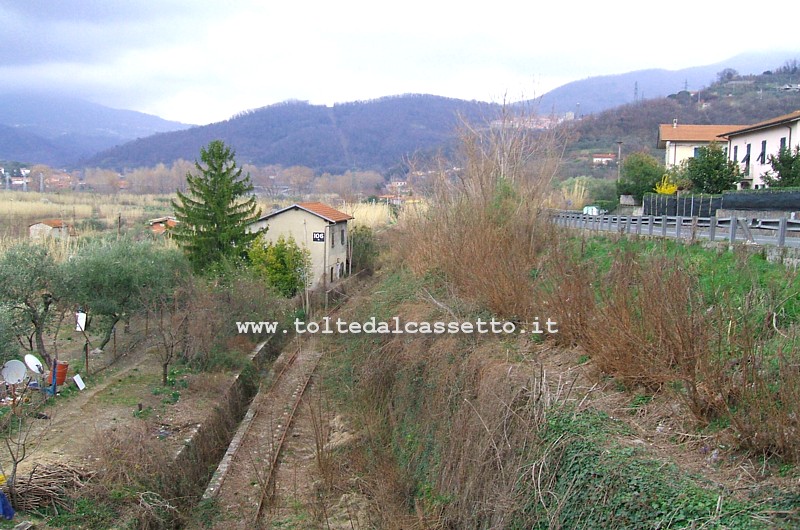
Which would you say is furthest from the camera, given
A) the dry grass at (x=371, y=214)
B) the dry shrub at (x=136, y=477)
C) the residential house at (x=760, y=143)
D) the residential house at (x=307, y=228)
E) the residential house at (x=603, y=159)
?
the residential house at (x=603, y=159)

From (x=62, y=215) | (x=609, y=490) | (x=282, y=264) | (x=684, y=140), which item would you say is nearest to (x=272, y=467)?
(x=609, y=490)

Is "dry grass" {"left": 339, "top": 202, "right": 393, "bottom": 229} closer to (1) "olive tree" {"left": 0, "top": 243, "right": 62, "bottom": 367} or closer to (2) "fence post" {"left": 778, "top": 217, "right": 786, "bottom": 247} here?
(1) "olive tree" {"left": 0, "top": 243, "right": 62, "bottom": 367}

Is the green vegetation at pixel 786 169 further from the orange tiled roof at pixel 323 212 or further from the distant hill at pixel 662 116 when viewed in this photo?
the distant hill at pixel 662 116

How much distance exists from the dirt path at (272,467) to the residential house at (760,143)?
25465 millimetres

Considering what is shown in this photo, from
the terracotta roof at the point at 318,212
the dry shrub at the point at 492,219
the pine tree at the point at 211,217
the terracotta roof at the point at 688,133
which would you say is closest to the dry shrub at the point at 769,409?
the dry shrub at the point at 492,219

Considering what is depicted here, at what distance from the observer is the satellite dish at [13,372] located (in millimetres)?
11306

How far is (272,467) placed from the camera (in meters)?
10.9

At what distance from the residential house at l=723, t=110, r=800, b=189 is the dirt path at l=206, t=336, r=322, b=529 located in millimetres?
25465

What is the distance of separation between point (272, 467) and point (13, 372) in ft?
16.9

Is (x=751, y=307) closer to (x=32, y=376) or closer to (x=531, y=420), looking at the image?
(x=531, y=420)

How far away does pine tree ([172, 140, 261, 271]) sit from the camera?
25.9 meters

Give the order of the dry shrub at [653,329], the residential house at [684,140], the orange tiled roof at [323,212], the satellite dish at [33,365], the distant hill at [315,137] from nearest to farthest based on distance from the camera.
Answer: the dry shrub at [653,329] < the satellite dish at [33,365] < the orange tiled roof at [323,212] < the residential house at [684,140] < the distant hill at [315,137]

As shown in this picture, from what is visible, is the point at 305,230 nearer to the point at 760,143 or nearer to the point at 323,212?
the point at 323,212

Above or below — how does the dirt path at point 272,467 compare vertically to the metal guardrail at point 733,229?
below
